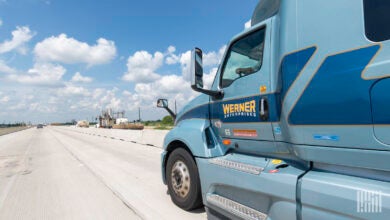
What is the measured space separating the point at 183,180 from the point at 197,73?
1802 millimetres

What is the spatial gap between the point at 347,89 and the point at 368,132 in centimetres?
35

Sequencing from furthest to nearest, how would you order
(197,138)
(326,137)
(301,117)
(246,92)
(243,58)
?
1. (197,138)
2. (243,58)
3. (246,92)
4. (301,117)
5. (326,137)

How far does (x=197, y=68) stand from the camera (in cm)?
327

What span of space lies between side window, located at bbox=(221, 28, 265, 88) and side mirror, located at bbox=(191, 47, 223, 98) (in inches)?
7.2

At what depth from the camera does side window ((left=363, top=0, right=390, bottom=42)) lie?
69.0 inches

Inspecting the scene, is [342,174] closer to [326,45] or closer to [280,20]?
[326,45]

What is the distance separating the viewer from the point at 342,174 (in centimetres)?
Result: 205

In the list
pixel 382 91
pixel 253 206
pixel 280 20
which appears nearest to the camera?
pixel 382 91

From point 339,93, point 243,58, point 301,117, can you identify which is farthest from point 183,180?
point 339,93

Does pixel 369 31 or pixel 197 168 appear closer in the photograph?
pixel 369 31

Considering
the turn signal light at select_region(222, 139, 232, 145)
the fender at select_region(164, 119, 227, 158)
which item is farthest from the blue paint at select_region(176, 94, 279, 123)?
the turn signal light at select_region(222, 139, 232, 145)

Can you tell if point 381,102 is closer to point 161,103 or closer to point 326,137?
point 326,137

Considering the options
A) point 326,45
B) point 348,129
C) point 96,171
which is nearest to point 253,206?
point 348,129

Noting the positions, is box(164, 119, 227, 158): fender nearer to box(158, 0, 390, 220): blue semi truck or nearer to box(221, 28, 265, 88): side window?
box(158, 0, 390, 220): blue semi truck
